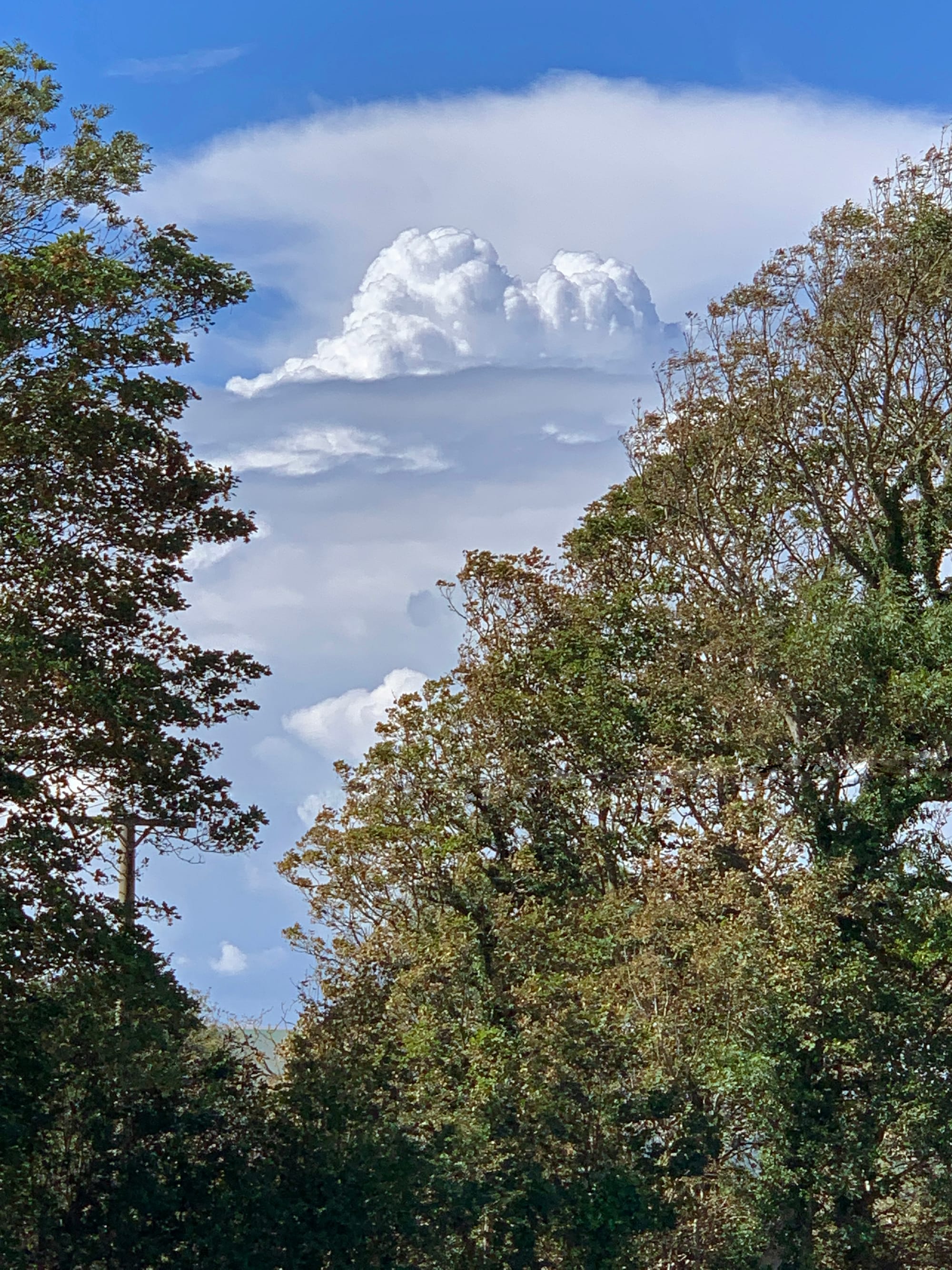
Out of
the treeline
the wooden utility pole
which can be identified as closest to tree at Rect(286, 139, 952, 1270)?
the treeline

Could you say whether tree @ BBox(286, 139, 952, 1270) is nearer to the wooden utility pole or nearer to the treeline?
the treeline

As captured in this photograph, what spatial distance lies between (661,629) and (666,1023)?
732 cm

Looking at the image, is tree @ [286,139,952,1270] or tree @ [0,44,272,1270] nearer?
tree @ [0,44,272,1270]

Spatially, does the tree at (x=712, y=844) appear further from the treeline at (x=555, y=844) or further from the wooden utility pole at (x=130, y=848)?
the wooden utility pole at (x=130, y=848)

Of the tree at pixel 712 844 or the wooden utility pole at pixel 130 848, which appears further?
the tree at pixel 712 844

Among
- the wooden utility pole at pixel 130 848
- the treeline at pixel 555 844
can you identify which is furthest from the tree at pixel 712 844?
the wooden utility pole at pixel 130 848

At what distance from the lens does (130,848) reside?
15.3 m

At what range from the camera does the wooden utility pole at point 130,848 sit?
45.3 ft

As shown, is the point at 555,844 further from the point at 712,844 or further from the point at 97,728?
the point at 97,728

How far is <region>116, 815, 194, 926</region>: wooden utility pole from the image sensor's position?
1380cm

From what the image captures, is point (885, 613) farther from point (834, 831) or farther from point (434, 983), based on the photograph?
point (434, 983)

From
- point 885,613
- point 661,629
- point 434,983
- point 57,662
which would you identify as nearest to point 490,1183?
point 434,983

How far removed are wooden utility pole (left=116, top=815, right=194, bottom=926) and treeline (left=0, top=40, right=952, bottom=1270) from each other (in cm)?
20

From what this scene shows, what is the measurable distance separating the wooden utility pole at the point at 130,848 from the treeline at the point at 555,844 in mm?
201
